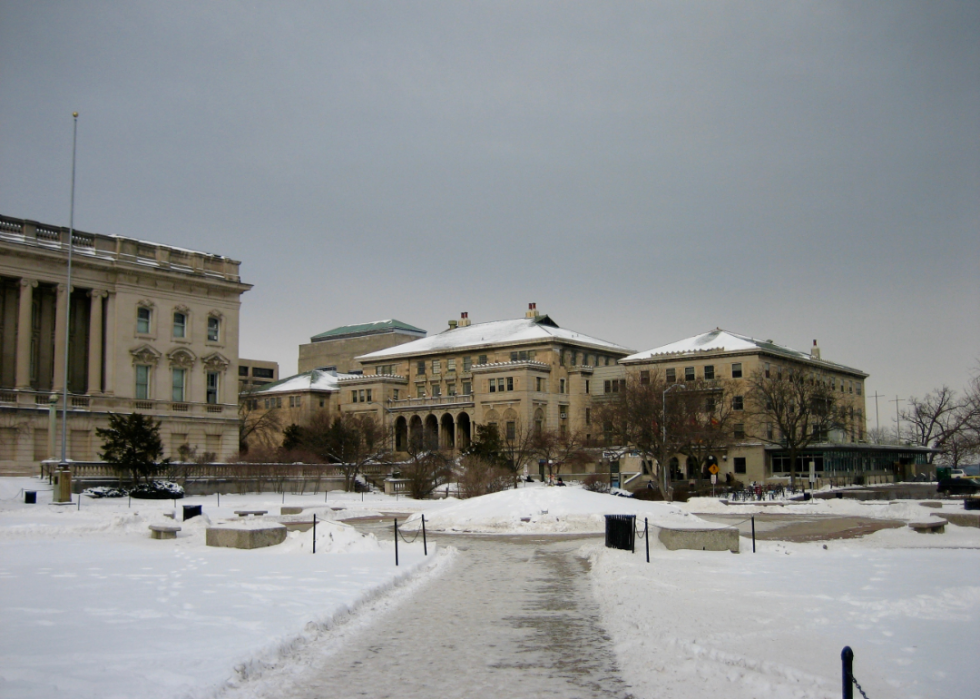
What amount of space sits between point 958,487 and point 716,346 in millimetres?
36671

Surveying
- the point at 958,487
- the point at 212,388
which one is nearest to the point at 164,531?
the point at 212,388

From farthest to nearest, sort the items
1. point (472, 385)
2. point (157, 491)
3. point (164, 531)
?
point (472, 385)
point (157, 491)
point (164, 531)

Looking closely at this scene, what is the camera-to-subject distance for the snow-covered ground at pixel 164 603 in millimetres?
9666

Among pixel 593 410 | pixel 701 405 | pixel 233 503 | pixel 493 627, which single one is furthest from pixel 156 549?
pixel 593 410

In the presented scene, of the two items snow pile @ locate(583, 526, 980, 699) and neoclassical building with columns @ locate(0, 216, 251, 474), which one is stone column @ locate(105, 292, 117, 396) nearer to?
neoclassical building with columns @ locate(0, 216, 251, 474)

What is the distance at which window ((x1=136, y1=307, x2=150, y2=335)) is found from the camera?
70.9 meters

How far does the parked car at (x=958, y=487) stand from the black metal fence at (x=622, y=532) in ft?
142

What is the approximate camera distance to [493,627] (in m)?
13.8

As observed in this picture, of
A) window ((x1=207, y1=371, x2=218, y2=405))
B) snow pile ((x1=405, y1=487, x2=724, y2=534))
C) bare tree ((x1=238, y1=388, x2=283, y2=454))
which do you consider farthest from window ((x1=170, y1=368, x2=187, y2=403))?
snow pile ((x1=405, y1=487, x2=724, y2=534))

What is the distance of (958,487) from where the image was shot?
60.8 m

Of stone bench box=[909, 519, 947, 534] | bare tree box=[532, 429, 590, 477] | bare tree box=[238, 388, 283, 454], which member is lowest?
stone bench box=[909, 519, 947, 534]

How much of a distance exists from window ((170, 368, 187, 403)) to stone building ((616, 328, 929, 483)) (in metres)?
42.9

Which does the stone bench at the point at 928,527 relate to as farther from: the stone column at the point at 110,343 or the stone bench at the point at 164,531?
the stone column at the point at 110,343

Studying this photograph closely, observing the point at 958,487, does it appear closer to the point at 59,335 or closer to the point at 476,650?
the point at 476,650
